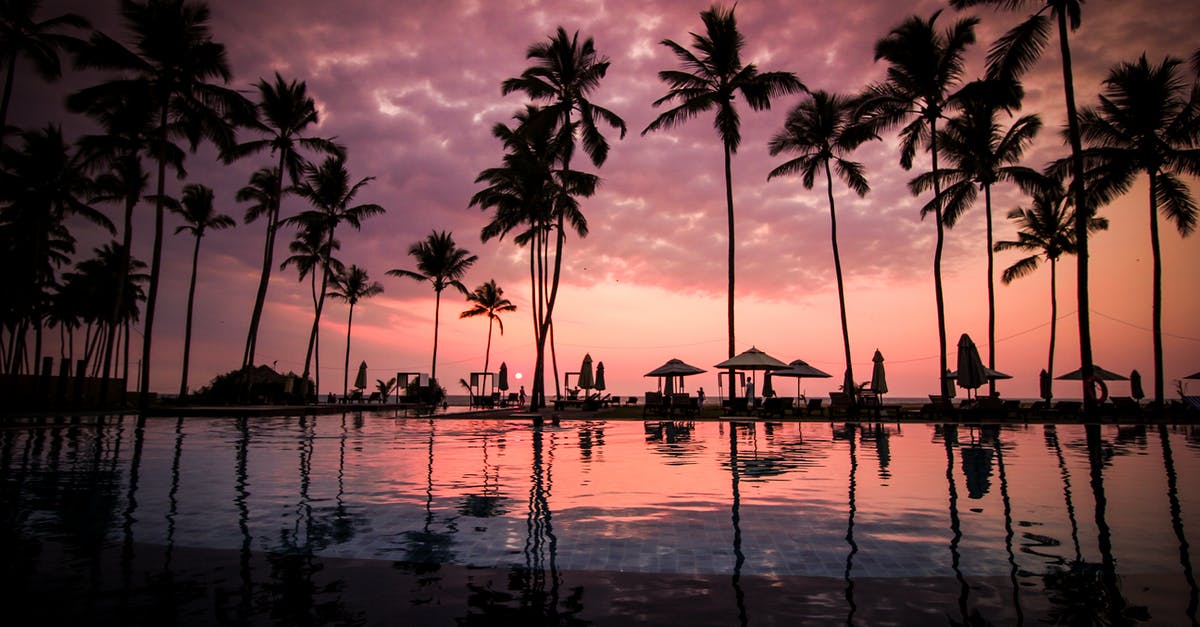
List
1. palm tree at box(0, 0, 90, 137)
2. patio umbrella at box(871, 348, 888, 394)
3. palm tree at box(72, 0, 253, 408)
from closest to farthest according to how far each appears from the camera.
Result: palm tree at box(0, 0, 90, 137), palm tree at box(72, 0, 253, 408), patio umbrella at box(871, 348, 888, 394)

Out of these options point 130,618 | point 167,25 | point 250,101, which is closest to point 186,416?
point 250,101

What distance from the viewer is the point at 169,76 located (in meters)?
24.9

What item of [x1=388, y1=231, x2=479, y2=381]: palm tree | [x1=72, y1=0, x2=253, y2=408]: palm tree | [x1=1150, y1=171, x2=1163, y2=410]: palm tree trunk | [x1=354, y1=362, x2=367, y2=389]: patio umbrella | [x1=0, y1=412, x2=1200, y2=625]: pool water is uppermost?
[x1=72, y1=0, x2=253, y2=408]: palm tree

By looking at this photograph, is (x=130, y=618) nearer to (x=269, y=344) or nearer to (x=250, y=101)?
(x=250, y=101)

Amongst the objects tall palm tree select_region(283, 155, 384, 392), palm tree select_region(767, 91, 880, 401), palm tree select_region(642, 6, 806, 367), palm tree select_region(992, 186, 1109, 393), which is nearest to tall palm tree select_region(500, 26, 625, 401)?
palm tree select_region(642, 6, 806, 367)

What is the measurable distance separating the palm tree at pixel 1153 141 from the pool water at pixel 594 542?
21270mm

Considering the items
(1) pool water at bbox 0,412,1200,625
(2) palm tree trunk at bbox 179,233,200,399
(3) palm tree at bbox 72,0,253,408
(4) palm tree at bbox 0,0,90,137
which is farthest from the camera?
(2) palm tree trunk at bbox 179,233,200,399

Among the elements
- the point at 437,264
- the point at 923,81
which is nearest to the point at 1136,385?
the point at 923,81

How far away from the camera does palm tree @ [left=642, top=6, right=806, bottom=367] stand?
26891 mm

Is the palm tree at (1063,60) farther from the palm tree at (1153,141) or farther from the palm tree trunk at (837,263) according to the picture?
the palm tree trunk at (837,263)

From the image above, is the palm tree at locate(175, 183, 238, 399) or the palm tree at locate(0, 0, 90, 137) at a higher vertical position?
the palm tree at locate(0, 0, 90, 137)

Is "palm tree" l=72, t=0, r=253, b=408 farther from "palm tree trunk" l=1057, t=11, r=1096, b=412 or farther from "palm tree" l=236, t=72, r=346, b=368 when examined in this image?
"palm tree trunk" l=1057, t=11, r=1096, b=412

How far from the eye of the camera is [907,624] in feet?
9.91

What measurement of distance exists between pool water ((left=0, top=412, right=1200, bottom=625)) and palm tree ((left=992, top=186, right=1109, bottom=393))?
106 feet
